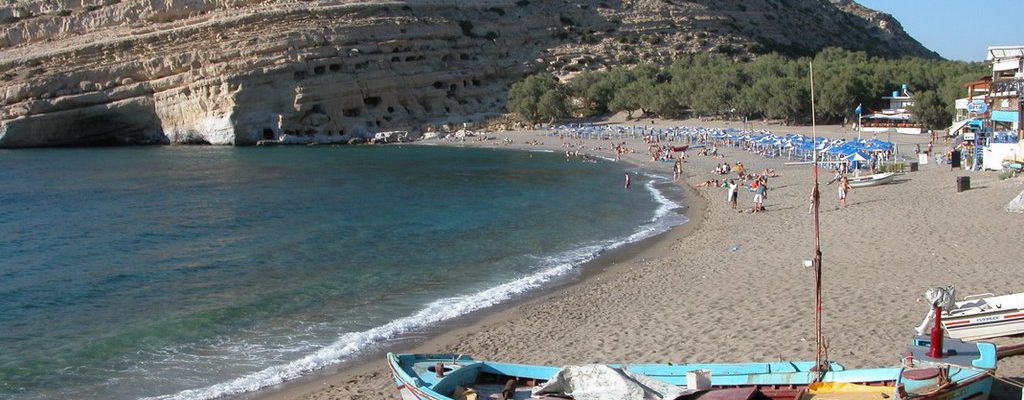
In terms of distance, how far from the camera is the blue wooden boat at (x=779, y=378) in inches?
332

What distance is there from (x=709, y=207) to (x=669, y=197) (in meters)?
4.54

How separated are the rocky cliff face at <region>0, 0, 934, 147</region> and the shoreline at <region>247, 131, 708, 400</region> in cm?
5237

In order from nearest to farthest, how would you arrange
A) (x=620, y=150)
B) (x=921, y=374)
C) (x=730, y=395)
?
(x=730, y=395) < (x=921, y=374) < (x=620, y=150)

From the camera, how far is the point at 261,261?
22.8 metres

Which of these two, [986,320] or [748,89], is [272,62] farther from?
[986,320]

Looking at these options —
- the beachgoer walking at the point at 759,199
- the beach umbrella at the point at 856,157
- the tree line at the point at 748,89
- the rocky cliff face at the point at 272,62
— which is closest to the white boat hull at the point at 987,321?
the beachgoer walking at the point at 759,199

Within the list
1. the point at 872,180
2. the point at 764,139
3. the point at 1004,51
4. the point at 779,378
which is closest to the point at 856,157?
the point at 872,180

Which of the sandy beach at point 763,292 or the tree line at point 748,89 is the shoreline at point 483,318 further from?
the tree line at point 748,89

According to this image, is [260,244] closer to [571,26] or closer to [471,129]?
[471,129]

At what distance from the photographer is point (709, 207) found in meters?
31.0

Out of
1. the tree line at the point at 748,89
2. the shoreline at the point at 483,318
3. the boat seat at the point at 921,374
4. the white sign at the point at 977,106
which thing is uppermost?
the tree line at the point at 748,89

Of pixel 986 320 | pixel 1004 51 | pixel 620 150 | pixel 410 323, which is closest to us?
pixel 986 320

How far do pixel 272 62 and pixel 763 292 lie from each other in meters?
65.7

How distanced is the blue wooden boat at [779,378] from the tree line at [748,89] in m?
52.0
